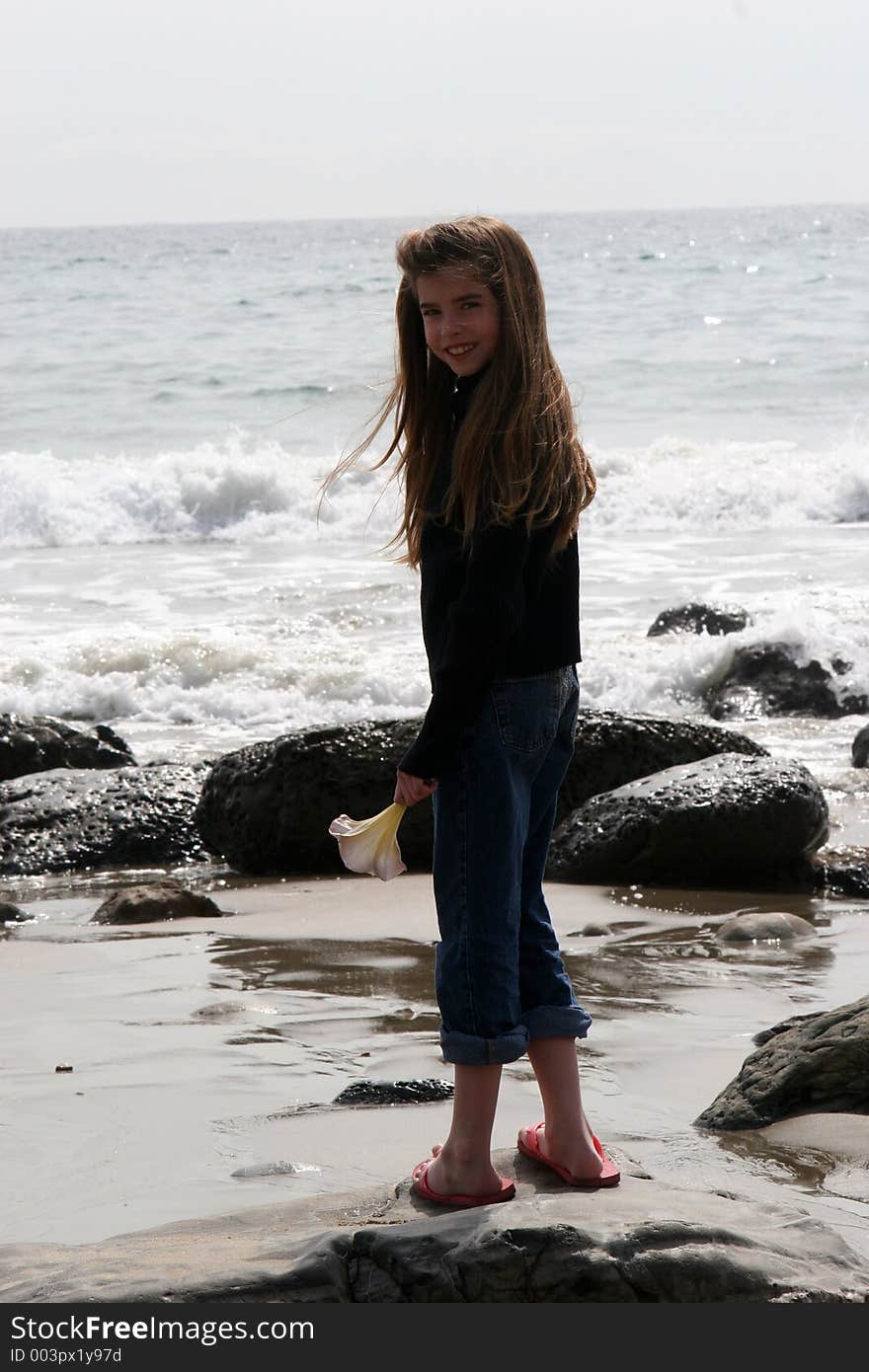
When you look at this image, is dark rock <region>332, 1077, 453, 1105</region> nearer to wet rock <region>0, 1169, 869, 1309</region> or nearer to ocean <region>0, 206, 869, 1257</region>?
ocean <region>0, 206, 869, 1257</region>

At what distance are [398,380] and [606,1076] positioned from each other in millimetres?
1916

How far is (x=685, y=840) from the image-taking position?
21.4 ft

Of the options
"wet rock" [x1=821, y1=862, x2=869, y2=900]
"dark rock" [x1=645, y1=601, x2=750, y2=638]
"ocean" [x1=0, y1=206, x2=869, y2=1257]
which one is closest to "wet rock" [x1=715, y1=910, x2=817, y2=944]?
"ocean" [x1=0, y1=206, x2=869, y2=1257]

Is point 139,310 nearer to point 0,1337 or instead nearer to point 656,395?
point 656,395

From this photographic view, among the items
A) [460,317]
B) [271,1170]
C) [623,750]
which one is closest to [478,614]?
[460,317]

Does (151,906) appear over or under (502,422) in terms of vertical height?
under

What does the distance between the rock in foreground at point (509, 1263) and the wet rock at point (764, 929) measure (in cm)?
296

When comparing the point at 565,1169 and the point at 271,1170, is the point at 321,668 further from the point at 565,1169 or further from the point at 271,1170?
the point at 565,1169

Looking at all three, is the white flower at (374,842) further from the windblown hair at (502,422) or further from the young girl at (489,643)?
the windblown hair at (502,422)

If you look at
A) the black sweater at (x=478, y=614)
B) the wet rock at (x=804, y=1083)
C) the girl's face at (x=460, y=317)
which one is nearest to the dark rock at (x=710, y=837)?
the wet rock at (x=804, y=1083)

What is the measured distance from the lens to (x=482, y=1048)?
2906 mm

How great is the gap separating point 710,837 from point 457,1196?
3.85 m

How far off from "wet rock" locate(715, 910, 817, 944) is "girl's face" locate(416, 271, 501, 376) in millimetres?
3135

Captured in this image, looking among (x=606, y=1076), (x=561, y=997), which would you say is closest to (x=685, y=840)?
(x=606, y=1076)
